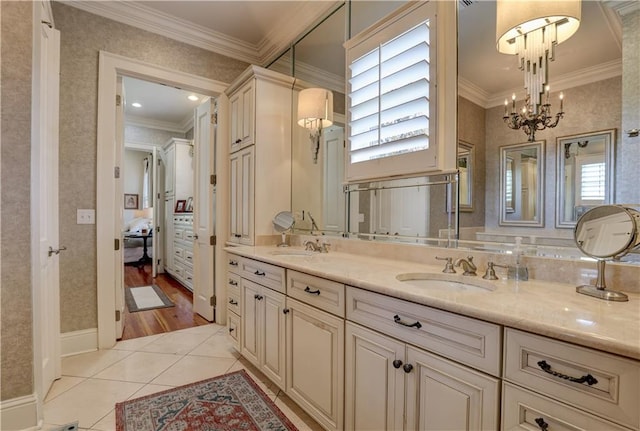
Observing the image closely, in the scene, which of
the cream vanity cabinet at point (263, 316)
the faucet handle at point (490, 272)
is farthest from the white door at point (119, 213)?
the faucet handle at point (490, 272)

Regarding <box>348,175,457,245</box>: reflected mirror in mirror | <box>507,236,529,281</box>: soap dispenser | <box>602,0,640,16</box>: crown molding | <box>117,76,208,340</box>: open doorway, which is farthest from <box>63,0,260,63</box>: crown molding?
<box>507,236,529,281</box>: soap dispenser

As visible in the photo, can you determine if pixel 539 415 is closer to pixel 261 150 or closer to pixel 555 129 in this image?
pixel 555 129

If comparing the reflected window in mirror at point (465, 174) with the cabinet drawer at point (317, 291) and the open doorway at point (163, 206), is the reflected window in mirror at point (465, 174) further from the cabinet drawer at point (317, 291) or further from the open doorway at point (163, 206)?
the open doorway at point (163, 206)

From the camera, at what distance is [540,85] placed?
131cm

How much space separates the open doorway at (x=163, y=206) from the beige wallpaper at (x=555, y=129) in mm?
3025

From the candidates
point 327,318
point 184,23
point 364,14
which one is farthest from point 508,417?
point 184,23

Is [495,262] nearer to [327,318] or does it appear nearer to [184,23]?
[327,318]

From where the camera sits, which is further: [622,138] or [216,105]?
[216,105]

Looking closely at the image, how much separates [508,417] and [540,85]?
1274 millimetres

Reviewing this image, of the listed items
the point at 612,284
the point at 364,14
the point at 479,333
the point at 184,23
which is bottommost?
the point at 479,333

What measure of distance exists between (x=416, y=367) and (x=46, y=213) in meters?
2.26

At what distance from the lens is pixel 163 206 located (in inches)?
229

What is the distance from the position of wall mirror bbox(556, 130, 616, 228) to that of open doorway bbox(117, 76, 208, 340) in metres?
3.23

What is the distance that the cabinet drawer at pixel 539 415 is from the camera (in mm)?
725
